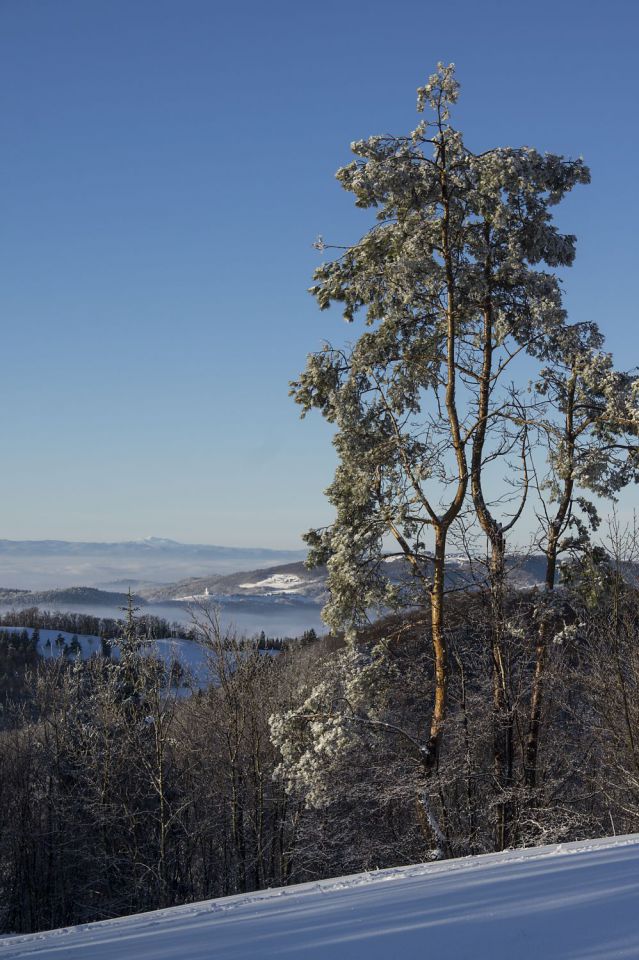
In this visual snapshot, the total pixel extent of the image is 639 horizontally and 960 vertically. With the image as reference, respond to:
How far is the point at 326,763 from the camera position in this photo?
13.2 meters

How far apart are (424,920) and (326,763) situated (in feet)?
25.8

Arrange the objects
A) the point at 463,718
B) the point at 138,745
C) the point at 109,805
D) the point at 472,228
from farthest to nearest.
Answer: the point at 138,745 < the point at 109,805 < the point at 463,718 < the point at 472,228

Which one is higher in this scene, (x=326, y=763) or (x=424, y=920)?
(x=424, y=920)

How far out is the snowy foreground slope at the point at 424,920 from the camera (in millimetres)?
4848

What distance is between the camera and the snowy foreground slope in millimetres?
4848

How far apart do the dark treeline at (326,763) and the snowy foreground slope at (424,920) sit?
17.6 ft

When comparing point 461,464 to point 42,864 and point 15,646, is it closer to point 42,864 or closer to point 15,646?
point 42,864

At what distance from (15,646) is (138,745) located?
505 ft

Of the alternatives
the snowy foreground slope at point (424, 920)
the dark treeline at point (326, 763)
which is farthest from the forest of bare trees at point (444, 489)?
the snowy foreground slope at point (424, 920)

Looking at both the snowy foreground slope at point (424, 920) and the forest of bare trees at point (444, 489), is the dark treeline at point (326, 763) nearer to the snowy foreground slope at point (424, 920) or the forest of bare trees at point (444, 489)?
the forest of bare trees at point (444, 489)

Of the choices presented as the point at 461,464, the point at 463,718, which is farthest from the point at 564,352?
the point at 463,718

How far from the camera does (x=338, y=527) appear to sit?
14.6 metres

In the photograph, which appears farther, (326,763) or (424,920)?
(326,763)

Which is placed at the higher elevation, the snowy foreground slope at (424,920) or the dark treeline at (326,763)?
the snowy foreground slope at (424,920)
